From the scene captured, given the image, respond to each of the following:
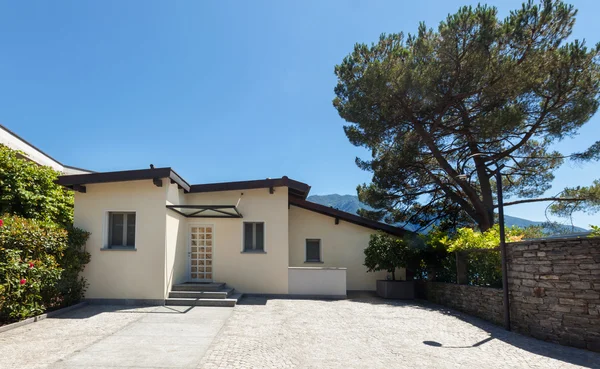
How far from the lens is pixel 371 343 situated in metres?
6.38

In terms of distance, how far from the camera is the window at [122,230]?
32.7ft

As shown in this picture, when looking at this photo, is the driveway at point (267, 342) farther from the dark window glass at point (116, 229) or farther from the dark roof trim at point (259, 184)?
the dark roof trim at point (259, 184)

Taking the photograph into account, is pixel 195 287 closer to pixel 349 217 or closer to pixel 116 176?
pixel 116 176

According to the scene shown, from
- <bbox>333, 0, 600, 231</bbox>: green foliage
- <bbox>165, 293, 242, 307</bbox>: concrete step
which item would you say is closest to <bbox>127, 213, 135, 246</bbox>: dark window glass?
<bbox>165, 293, 242, 307</bbox>: concrete step

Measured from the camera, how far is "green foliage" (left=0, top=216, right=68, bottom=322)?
6508mm

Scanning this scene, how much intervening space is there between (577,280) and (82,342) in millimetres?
9076

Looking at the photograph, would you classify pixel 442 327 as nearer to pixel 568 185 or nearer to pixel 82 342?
pixel 82 342

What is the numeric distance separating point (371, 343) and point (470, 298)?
4.42 m

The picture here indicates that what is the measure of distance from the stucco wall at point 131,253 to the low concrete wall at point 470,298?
8.43 meters

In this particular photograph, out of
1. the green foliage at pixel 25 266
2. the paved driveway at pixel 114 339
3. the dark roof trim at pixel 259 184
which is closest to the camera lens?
the paved driveway at pixel 114 339

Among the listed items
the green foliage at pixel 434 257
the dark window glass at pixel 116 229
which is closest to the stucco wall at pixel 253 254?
the dark window glass at pixel 116 229

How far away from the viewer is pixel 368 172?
15094 millimetres

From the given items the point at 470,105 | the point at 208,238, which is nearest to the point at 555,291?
the point at 470,105

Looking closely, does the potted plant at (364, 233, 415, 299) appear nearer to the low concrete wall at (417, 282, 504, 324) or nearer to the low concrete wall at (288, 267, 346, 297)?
the low concrete wall at (417, 282, 504, 324)
